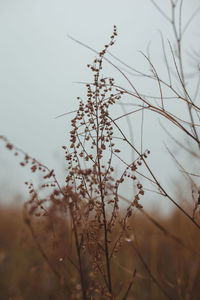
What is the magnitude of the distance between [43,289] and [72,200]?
2.75 metres

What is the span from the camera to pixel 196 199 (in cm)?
104

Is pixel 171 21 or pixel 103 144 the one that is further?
pixel 171 21

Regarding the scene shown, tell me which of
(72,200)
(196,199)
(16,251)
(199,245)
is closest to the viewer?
(72,200)

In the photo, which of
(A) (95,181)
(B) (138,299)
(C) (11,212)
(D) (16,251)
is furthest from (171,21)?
(C) (11,212)

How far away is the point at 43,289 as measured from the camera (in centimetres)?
324

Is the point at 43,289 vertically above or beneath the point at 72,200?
beneath

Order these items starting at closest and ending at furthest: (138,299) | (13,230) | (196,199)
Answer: (196,199) < (138,299) < (13,230)

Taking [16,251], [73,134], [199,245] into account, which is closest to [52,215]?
[73,134]

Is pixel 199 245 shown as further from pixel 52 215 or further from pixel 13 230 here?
pixel 13 230

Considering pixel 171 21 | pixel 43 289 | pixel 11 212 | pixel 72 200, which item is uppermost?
pixel 171 21

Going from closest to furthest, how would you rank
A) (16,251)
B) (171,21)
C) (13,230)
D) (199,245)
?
(171,21) → (199,245) → (16,251) → (13,230)

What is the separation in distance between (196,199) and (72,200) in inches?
→ 17.3

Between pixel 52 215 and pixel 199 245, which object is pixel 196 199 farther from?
pixel 199 245

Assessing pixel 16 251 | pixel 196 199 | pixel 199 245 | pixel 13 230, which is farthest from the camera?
pixel 13 230
